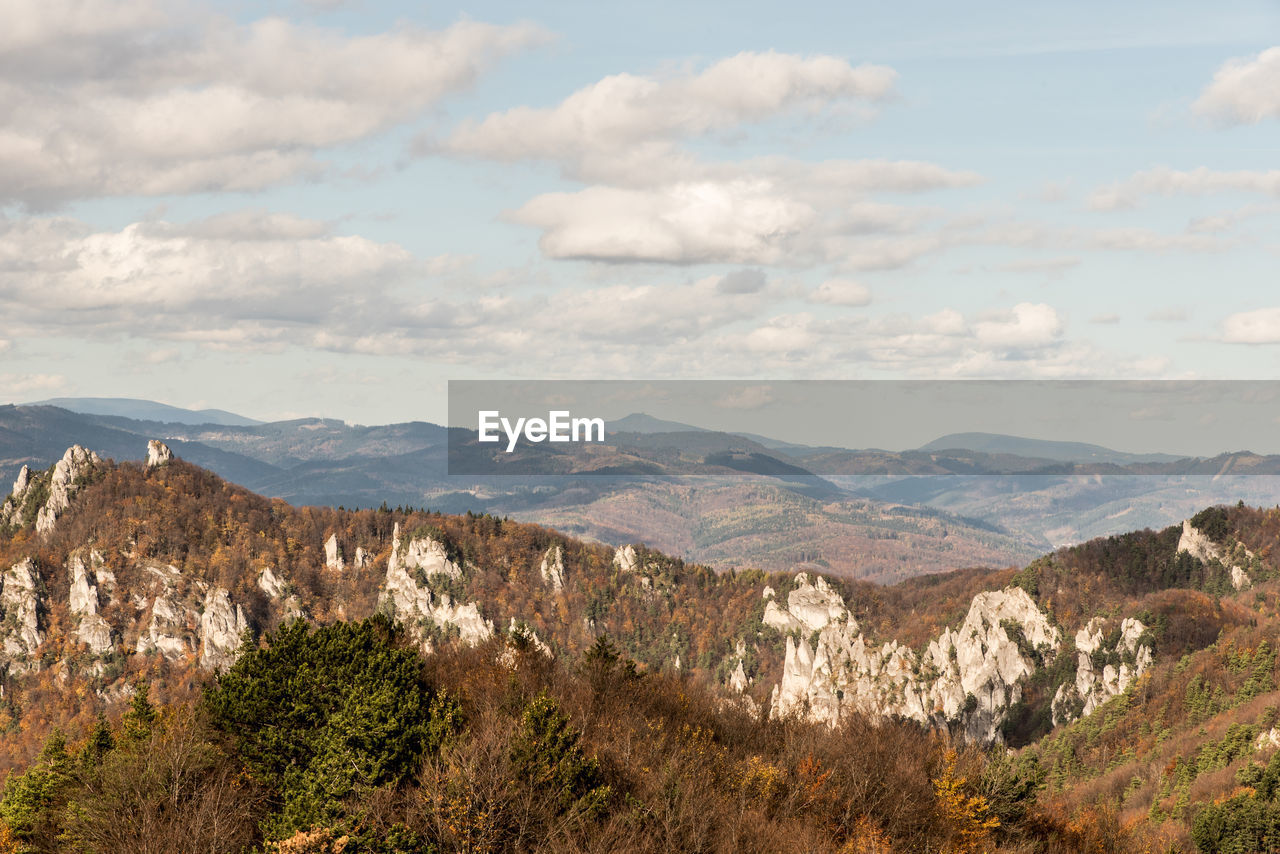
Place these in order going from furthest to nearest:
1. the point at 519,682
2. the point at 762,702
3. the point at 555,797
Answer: the point at 762,702
the point at 519,682
the point at 555,797

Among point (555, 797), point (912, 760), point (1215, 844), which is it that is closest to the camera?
point (555, 797)

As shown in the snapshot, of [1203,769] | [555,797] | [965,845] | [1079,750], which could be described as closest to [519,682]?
[555,797]

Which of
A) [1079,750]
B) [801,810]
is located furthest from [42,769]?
[1079,750]

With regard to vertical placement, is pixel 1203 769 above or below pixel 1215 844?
below

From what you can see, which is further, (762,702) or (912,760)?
(762,702)

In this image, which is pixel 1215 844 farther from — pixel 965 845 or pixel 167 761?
pixel 167 761

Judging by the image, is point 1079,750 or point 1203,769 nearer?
point 1203,769

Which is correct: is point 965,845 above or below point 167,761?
below

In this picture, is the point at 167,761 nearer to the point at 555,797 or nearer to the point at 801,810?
the point at 555,797

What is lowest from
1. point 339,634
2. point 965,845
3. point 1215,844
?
point 1215,844
